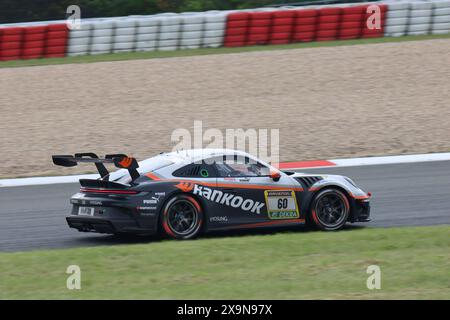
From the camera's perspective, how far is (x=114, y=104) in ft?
72.4

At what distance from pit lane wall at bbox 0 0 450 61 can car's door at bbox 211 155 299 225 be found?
46.4 feet

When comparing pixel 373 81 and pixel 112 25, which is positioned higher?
pixel 112 25

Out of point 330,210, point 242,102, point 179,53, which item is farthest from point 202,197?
point 179,53

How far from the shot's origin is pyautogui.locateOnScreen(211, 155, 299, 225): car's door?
1151 centimetres

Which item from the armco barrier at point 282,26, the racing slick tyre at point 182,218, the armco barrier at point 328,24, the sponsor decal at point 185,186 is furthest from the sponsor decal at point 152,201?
the armco barrier at point 328,24

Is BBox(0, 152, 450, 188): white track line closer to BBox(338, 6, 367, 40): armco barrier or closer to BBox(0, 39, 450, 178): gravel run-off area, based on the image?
BBox(0, 39, 450, 178): gravel run-off area

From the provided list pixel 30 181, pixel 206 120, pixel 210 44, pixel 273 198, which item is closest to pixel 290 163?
pixel 206 120

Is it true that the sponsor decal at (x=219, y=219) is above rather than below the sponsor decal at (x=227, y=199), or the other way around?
below

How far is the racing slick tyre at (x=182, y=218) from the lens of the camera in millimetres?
11133

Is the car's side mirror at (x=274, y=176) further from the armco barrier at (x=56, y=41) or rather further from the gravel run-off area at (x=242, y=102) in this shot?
the armco barrier at (x=56, y=41)

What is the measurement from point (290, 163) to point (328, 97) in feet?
16.5

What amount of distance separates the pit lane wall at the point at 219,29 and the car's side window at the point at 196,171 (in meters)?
14.3

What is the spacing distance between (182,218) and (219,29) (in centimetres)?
1548

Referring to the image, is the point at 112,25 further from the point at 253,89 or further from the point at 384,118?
the point at 384,118
